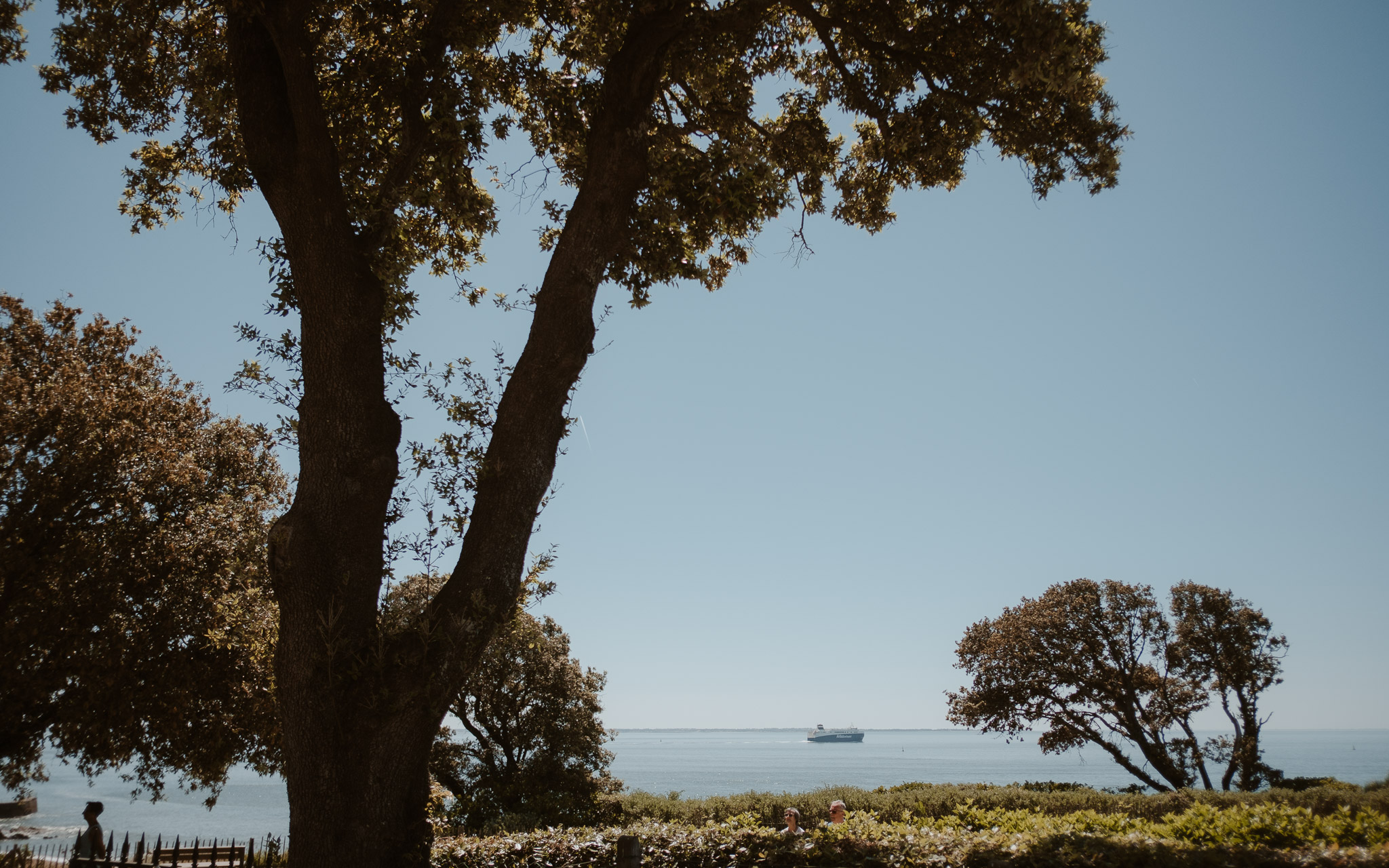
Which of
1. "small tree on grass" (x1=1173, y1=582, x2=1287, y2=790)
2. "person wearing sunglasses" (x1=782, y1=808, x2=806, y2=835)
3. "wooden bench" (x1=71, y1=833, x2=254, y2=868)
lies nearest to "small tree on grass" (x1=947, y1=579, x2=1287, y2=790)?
"small tree on grass" (x1=1173, y1=582, x2=1287, y2=790)

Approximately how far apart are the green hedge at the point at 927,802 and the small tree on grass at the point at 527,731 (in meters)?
1.31

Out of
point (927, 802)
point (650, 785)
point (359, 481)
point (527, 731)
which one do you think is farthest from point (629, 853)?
point (650, 785)

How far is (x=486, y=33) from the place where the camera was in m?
7.72

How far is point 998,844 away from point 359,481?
565 centimetres

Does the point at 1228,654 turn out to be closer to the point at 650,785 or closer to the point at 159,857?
the point at 159,857

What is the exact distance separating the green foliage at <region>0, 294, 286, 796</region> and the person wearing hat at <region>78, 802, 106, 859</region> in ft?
6.39

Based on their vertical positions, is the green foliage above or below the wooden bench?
above

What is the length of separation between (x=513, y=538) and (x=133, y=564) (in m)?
10.9

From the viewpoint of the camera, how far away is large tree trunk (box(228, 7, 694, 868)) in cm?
517

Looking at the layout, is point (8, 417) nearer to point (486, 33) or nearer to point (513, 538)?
point (486, 33)

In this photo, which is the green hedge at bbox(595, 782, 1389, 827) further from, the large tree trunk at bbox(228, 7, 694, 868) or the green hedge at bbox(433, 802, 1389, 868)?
the large tree trunk at bbox(228, 7, 694, 868)

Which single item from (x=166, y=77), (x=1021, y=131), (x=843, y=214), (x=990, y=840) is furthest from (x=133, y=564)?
(x=1021, y=131)

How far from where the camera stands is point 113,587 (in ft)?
40.3

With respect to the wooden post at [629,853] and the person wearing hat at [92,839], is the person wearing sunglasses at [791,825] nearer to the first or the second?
the wooden post at [629,853]
